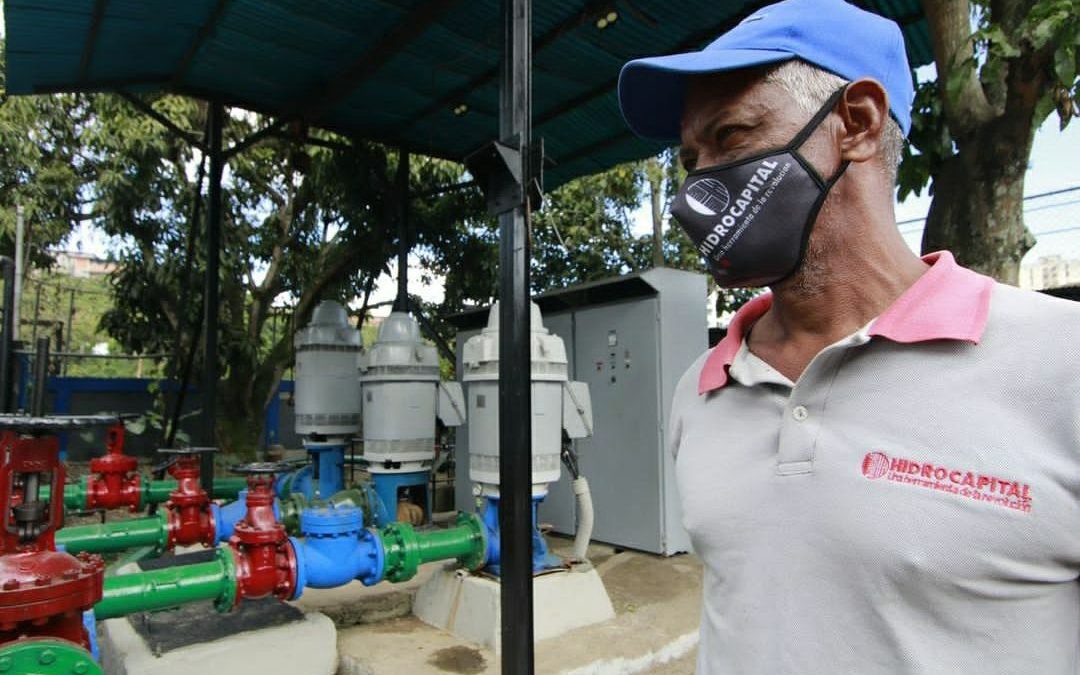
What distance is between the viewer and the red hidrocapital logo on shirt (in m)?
0.79

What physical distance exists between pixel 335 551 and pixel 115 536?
1.35 meters

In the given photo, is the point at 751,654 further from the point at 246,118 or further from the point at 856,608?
the point at 246,118

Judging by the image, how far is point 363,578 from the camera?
12.0 ft

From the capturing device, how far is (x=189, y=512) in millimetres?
4223

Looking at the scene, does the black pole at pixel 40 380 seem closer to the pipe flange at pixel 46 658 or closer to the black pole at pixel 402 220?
the pipe flange at pixel 46 658

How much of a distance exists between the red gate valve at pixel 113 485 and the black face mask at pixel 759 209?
4913 mm

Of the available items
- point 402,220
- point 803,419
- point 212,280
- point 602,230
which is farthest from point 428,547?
point 602,230

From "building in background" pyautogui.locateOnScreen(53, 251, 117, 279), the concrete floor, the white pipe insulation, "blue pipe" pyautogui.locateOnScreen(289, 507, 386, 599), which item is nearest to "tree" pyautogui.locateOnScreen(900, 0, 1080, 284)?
the white pipe insulation

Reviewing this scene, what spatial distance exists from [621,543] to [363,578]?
105 inches

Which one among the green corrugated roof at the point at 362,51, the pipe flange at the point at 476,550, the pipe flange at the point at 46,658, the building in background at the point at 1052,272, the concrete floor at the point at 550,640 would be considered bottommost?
the concrete floor at the point at 550,640

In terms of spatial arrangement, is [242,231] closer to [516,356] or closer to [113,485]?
[113,485]

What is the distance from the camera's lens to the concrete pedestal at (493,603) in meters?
A: 3.82

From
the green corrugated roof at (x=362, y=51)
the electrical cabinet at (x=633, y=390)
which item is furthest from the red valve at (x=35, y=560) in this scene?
the electrical cabinet at (x=633, y=390)

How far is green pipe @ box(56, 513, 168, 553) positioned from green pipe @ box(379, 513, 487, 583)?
1367mm
